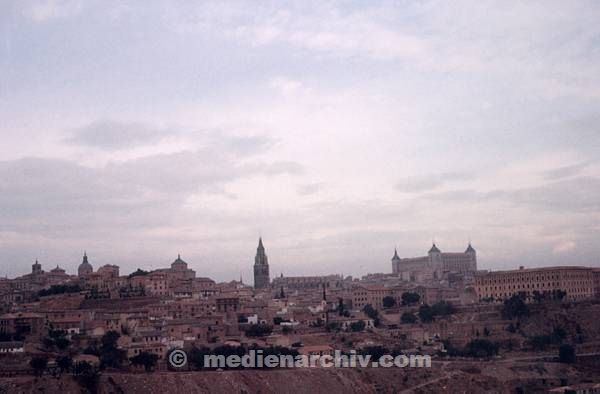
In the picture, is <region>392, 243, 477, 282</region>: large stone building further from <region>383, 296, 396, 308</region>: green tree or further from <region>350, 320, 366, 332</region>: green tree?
<region>350, 320, 366, 332</region>: green tree

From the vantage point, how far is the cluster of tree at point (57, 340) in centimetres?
4995

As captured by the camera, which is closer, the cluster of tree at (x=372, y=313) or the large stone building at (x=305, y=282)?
the cluster of tree at (x=372, y=313)

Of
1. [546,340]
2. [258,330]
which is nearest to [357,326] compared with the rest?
[258,330]

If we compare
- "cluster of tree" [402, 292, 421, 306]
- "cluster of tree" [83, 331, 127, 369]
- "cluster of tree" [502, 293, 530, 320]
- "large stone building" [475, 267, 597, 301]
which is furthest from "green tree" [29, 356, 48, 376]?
"large stone building" [475, 267, 597, 301]

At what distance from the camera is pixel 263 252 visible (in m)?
99.2

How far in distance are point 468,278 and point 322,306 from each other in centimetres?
3469

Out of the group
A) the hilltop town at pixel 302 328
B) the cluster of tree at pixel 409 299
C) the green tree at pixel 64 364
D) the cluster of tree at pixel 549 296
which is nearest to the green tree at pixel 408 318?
the hilltop town at pixel 302 328

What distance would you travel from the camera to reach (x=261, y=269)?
98125 millimetres

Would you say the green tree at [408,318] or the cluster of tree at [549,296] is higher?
the cluster of tree at [549,296]

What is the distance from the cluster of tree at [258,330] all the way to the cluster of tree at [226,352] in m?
4.47

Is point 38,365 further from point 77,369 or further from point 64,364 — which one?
point 77,369

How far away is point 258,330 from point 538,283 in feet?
85.7

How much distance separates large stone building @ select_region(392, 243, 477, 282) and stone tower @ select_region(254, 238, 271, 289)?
1923cm

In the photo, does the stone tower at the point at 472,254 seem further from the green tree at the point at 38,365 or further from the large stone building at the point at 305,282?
the green tree at the point at 38,365
